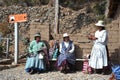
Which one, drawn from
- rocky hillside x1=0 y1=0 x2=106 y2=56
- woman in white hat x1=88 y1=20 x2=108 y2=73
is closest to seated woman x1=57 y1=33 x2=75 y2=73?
woman in white hat x1=88 y1=20 x2=108 y2=73

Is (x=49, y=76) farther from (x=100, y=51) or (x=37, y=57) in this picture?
(x=100, y=51)

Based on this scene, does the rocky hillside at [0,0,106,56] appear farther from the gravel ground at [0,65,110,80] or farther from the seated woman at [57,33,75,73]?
the gravel ground at [0,65,110,80]

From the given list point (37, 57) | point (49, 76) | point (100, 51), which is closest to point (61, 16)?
point (37, 57)

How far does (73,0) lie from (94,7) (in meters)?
2.75

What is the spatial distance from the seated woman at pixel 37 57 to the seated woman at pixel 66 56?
0.51 metres

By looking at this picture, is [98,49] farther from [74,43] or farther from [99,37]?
[74,43]

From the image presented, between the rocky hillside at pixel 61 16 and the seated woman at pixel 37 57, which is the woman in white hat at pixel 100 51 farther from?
the rocky hillside at pixel 61 16

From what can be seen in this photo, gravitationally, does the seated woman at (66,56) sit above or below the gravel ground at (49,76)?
above

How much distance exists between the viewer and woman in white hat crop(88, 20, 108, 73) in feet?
36.0

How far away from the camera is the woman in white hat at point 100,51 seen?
36.0ft

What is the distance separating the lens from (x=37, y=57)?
11.5m

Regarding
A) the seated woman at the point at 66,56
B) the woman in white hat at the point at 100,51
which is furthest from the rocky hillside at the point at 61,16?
the woman in white hat at the point at 100,51

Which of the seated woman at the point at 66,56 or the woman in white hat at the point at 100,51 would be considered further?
the seated woman at the point at 66,56

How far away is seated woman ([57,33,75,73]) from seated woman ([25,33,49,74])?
0.51 metres
